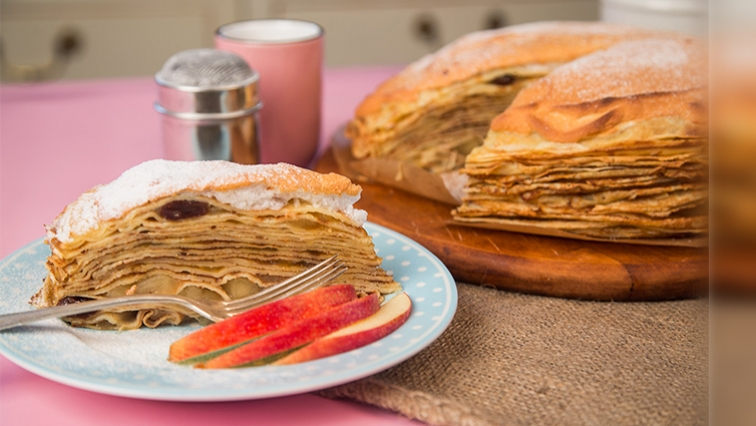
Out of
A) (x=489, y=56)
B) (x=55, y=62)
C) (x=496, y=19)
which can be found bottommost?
(x=55, y=62)

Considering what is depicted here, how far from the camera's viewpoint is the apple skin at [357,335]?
1.00 m

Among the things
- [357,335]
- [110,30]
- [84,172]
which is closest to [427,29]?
[110,30]

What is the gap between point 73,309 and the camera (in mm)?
1079

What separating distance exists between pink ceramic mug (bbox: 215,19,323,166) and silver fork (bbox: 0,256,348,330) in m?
0.85

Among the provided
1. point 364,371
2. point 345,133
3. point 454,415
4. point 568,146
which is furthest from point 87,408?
point 345,133

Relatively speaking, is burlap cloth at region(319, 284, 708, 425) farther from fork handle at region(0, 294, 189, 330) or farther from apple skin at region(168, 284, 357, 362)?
fork handle at region(0, 294, 189, 330)

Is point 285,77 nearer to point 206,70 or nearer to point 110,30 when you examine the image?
point 206,70

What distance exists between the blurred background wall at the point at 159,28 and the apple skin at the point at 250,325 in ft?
10.2

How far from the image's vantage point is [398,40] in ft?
13.8

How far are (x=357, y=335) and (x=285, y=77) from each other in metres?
1.08

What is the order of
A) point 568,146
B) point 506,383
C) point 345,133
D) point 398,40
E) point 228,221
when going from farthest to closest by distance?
point 398,40, point 345,133, point 568,146, point 228,221, point 506,383

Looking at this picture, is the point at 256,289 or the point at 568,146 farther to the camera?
the point at 568,146

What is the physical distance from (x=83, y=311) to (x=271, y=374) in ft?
1.00

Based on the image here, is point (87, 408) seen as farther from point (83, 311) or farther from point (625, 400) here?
point (625, 400)
